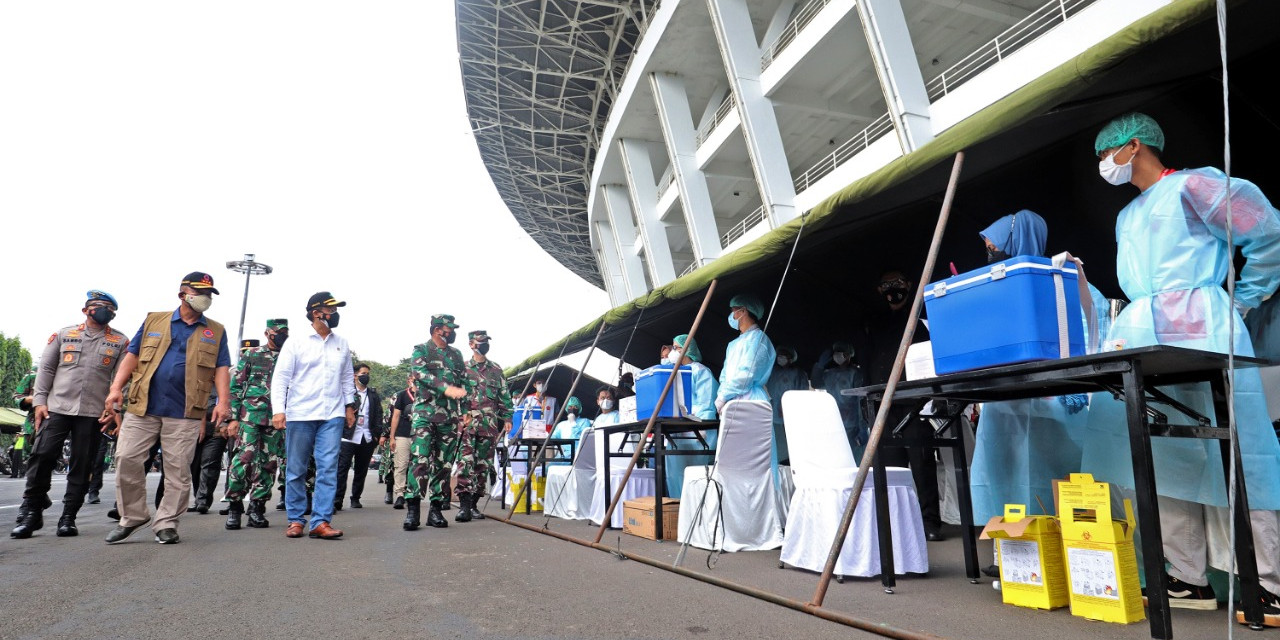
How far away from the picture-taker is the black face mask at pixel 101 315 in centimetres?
551

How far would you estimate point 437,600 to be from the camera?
287cm

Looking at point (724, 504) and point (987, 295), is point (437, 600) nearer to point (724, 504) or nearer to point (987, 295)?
point (724, 504)

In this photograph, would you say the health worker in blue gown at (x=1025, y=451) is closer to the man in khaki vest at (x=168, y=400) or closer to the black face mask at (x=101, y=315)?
the man in khaki vest at (x=168, y=400)

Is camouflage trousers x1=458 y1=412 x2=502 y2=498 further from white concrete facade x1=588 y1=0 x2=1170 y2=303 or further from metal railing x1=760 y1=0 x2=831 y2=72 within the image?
metal railing x1=760 y1=0 x2=831 y2=72

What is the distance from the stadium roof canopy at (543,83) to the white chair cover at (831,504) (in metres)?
15.0

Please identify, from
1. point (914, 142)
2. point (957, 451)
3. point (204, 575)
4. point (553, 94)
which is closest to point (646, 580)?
point (957, 451)

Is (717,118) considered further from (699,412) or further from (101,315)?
(101,315)

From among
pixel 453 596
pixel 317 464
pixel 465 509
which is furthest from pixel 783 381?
pixel 453 596

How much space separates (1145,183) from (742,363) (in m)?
2.98

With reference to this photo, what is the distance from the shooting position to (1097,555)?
2498 mm

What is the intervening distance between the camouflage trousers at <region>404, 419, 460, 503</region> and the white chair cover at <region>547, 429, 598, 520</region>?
4.79ft

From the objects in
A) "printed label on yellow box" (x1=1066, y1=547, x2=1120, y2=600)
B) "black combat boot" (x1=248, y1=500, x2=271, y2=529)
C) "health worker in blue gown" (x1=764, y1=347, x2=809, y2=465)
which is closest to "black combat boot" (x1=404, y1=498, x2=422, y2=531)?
"black combat boot" (x1=248, y1=500, x2=271, y2=529)

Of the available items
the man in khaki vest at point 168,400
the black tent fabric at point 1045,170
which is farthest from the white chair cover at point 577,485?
the man in khaki vest at point 168,400

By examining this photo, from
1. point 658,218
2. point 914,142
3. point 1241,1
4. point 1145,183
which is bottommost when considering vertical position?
point 1145,183
